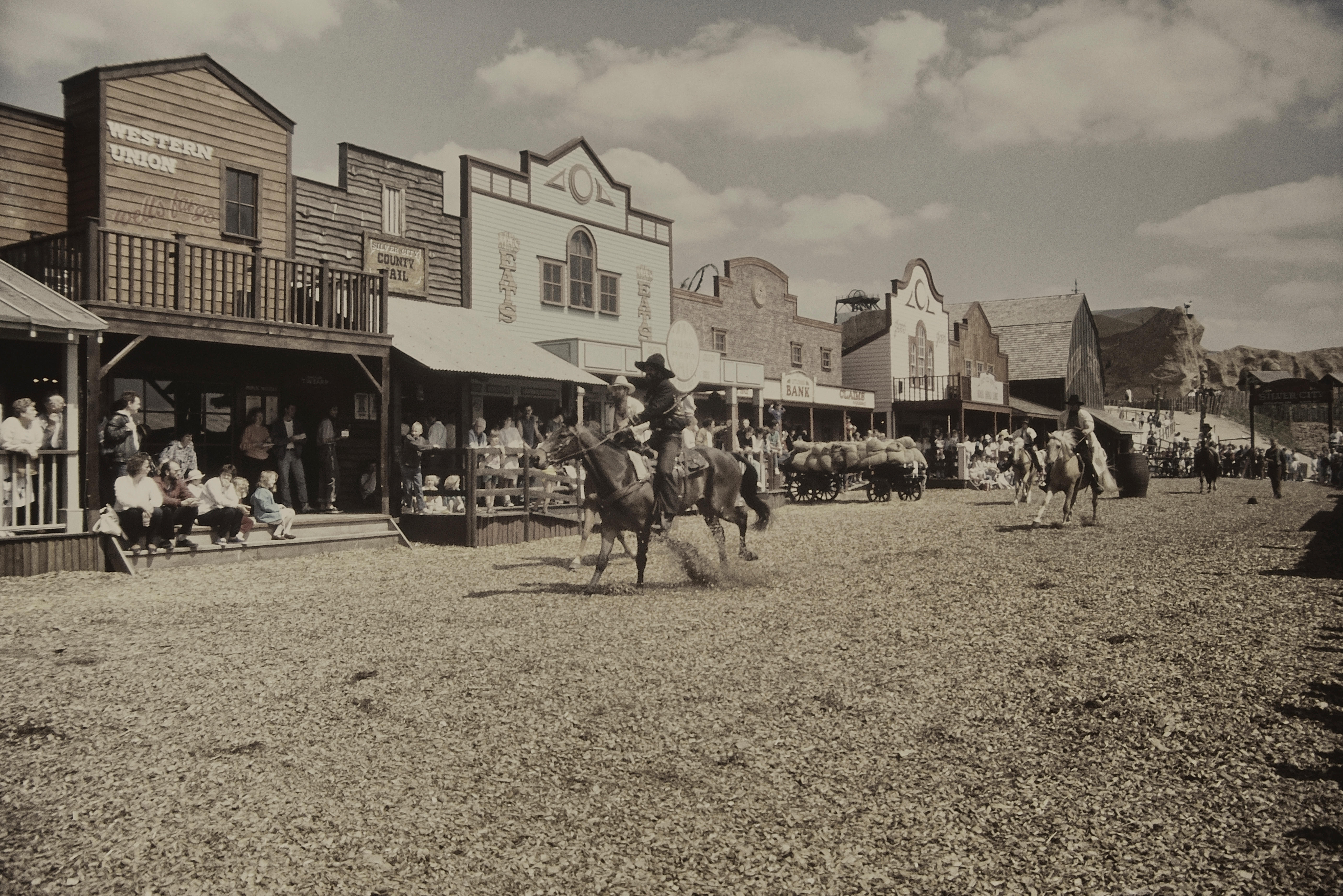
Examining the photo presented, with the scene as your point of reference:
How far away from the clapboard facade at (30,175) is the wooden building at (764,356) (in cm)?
1461

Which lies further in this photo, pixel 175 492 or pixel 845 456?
pixel 845 456

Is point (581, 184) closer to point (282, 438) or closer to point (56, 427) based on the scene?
point (282, 438)

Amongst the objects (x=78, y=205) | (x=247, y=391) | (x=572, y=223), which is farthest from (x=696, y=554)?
(x=572, y=223)

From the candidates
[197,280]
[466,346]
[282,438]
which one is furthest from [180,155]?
[466,346]

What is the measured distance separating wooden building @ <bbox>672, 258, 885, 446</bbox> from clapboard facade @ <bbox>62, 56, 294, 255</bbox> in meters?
11.6

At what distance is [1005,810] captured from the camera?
3.72 meters

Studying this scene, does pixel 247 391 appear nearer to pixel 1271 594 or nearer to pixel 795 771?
pixel 795 771

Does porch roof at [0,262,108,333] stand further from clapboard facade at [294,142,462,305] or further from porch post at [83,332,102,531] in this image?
clapboard facade at [294,142,462,305]

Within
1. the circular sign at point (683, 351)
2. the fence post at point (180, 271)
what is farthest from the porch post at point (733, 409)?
the fence post at point (180, 271)

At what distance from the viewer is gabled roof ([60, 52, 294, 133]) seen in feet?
46.9

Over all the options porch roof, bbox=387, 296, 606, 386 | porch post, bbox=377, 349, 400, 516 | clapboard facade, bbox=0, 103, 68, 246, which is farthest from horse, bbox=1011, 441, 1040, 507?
clapboard facade, bbox=0, 103, 68, 246

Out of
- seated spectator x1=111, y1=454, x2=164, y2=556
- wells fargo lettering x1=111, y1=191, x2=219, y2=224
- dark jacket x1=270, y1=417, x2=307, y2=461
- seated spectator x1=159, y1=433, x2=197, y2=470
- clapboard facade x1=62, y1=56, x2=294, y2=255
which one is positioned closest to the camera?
seated spectator x1=111, y1=454, x2=164, y2=556

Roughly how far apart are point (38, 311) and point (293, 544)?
4.37 m

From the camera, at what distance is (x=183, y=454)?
1272 cm
